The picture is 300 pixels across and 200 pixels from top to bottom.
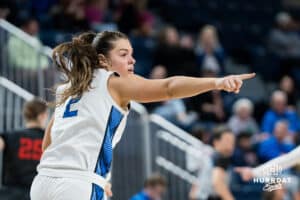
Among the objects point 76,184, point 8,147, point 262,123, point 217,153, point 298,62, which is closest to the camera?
→ point 76,184

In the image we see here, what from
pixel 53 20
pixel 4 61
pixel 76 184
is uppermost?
pixel 53 20

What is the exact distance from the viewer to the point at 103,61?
4.50 metres

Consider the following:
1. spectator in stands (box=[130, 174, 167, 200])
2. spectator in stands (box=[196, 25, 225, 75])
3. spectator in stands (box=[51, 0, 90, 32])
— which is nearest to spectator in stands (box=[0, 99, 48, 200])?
spectator in stands (box=[130, 174, 167, 200])

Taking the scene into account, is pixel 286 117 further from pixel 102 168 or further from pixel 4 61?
pixel 102 168

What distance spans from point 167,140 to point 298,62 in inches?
241

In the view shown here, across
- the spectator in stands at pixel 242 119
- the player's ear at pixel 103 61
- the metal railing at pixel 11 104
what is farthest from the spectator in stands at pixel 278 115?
the player's ear at pixel 103 61

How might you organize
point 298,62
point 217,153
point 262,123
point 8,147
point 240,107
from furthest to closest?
point 298,62, point 262,123, point 240,107, point 217,153, point 8,147

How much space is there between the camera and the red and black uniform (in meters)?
6.88

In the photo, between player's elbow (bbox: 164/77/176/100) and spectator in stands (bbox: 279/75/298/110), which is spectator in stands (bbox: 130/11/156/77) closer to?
spectator in stands (bbox: 279/75/298/110)

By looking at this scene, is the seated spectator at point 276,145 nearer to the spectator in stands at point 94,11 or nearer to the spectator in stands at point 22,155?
the spectator in stands at point 94,11

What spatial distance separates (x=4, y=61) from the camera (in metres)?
9.55

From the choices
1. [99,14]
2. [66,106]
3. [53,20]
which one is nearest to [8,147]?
[66,106]

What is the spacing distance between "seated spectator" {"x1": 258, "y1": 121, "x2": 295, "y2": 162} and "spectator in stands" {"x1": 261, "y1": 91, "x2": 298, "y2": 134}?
60 cm

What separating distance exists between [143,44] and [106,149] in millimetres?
9085
